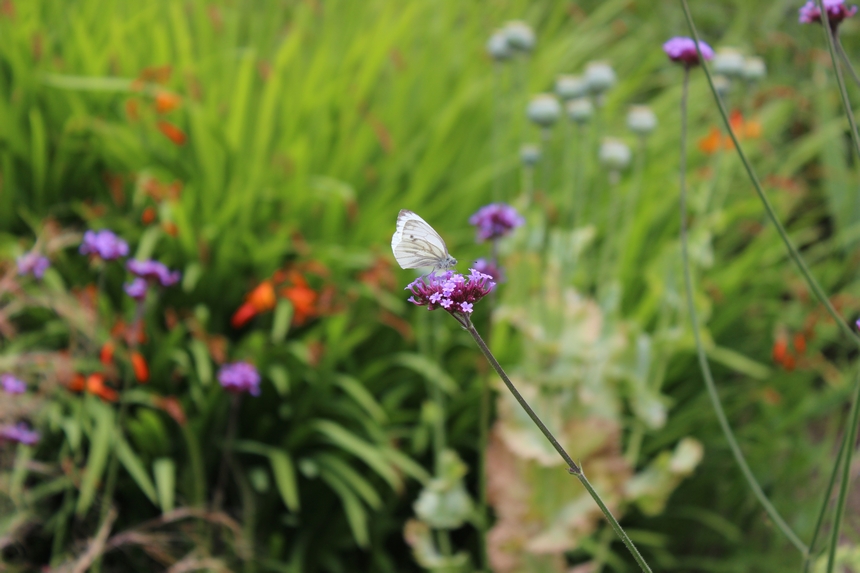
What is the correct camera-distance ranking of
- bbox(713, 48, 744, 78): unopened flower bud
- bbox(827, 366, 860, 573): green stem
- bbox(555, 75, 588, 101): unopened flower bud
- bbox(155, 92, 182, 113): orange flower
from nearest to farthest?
1. bbox(827, 366, 860, 573): green stem
2. bbox(713, 48, 744, 78): unopened flower bud
3. bbox(555, 75, 588, 101): unopened flower bud
4. bbox(155, 92, 182, 113): orange flower

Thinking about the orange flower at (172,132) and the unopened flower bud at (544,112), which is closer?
the unopened flower bud at (544,112)

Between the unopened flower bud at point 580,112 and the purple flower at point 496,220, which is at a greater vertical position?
the unopened flower bud at point 580,112

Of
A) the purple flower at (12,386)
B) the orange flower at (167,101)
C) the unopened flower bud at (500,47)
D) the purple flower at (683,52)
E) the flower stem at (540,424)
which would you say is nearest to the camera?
the flower stem at (540,424)

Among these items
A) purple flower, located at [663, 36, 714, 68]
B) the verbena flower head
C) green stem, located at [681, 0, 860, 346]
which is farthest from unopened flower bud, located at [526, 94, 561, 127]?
the verbena flower head

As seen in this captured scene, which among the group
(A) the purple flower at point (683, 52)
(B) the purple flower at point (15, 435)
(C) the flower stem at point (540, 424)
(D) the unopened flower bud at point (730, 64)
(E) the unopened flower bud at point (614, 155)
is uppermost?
(D) the unopened flower bud at point (730, 64)

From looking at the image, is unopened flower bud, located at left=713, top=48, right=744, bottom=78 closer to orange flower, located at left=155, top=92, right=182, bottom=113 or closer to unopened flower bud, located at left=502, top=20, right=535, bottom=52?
unopened flower bud, located at left=502, top=20, right=535, bottom=52

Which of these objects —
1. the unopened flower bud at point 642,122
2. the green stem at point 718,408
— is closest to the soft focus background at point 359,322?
the unopened flower bud at point 642,122

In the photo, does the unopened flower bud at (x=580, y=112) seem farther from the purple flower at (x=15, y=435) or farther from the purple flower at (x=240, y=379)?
the purple flower at (x=15, y=435)
